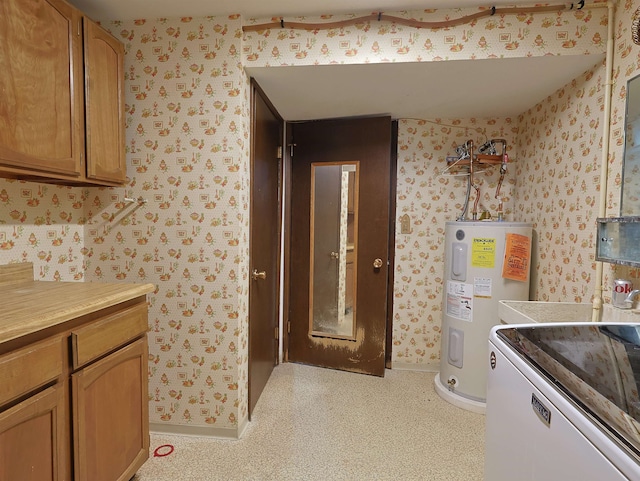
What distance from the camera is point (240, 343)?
1756 mm

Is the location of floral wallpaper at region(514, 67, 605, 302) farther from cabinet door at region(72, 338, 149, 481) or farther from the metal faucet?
cabinet door at region(72, 338, 149, 481)

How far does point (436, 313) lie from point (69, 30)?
269 centimetres

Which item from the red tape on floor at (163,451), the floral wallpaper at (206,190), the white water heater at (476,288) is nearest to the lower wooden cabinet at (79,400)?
the red tape on floor at (163,451)

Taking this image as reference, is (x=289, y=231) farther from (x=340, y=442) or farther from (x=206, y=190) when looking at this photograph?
(x=340, y=442)

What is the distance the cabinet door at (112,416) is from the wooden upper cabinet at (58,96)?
0.79m

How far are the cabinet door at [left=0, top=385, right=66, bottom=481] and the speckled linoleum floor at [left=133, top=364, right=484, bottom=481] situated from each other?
65 centimetres

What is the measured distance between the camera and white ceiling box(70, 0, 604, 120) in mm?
1562

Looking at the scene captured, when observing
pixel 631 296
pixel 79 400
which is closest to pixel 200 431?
pixel 79 400

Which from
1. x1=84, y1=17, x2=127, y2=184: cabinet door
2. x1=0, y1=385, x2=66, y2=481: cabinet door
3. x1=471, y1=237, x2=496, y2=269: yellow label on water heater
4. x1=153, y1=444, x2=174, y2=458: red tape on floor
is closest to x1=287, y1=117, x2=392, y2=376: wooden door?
x1=471, y1=237, x2=496, y2=269: yellow label on water heater

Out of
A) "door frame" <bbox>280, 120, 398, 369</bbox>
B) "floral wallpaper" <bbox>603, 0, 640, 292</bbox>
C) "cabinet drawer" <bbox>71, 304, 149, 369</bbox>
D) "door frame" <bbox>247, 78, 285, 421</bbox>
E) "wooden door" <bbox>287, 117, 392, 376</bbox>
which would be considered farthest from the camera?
"door frame" <bbox>280, 120, 398, 369</bbox>

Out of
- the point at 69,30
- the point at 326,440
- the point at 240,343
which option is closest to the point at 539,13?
the point at 69,30

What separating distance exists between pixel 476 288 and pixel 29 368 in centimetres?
212

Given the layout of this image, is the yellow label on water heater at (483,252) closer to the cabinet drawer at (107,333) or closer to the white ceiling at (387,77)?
the white ceiling at (387,77)

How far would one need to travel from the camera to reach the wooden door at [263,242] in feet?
6.30
